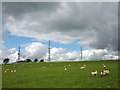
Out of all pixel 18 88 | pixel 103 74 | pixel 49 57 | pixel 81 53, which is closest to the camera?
pixel 18 88

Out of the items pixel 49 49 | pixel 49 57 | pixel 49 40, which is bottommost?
pixel 49 57

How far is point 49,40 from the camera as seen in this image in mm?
98875

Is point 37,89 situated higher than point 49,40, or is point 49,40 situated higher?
point 49,40

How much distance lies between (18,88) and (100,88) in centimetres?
1068

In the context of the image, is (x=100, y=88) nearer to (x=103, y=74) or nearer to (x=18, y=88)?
(x=103, y=74)

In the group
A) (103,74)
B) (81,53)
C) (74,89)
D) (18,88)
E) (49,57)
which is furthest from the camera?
(81,53)

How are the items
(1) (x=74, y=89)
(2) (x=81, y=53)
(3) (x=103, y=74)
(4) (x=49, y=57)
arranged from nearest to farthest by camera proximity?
(1) (x=74, y=89), (3) (x=103, y=74), (4) (x=49, y=57), (2) (x=81, y=53)

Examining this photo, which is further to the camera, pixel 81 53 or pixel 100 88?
pixel 81 53

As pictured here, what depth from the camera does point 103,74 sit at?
23359 millimetres

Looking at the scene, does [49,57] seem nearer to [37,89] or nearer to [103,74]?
[103,74]

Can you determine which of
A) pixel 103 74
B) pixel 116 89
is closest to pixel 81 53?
pixel 103 74

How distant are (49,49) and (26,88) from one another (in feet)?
273

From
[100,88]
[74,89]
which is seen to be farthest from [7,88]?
[100,88]

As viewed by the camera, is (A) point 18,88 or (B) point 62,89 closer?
(B) point 62,89
